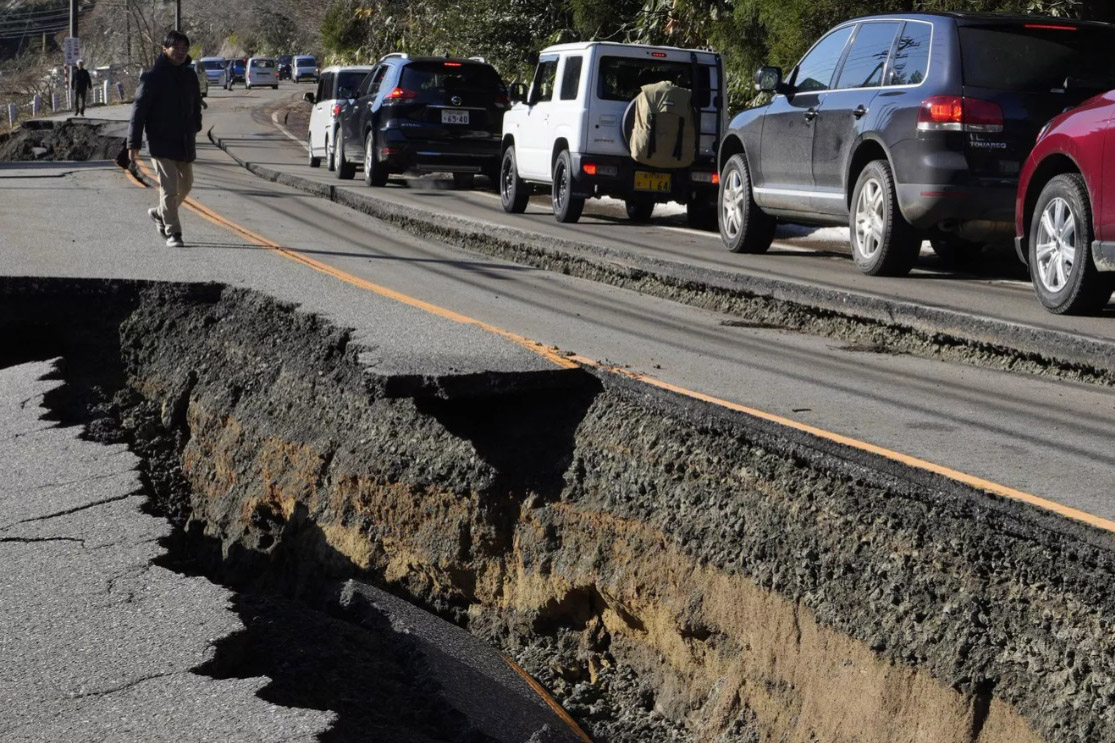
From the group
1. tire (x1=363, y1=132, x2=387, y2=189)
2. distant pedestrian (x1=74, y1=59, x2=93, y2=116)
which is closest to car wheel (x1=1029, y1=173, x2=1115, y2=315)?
tire (x1=363, y1=132, x2=387, y2=189)

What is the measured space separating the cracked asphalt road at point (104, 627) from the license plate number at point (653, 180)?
9392 mm

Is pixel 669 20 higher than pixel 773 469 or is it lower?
higher

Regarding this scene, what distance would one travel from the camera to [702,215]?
15.2 metres

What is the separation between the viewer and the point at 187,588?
421cm

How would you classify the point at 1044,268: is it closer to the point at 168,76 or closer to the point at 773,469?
the point at 773,469

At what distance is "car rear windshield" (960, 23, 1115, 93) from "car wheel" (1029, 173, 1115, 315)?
1.34 metres

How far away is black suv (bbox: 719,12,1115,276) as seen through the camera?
8.96m

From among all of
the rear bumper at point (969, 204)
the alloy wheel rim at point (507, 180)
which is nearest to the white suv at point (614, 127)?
the alloy wheel rim at point (507, 180)

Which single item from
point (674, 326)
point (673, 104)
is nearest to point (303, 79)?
point (673, 104)

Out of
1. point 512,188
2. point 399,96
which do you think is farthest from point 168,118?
point 399,96

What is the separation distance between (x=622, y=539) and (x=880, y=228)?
540cm

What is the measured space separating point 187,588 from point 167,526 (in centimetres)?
67

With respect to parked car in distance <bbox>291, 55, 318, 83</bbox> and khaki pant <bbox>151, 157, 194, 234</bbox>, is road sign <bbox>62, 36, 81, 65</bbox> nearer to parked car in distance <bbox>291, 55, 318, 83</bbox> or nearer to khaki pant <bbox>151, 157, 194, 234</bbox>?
parked car in distance <bbox>291, 55, 318, 83</bbox>

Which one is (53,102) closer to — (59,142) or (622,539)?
(59,142)
